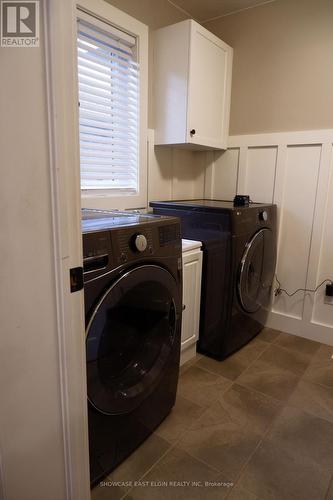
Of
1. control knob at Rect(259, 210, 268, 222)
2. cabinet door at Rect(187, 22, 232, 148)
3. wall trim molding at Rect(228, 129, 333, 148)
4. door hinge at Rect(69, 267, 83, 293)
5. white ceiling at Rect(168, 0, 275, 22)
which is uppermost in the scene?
white ceiling at Rect(168, 0, 275, 22)

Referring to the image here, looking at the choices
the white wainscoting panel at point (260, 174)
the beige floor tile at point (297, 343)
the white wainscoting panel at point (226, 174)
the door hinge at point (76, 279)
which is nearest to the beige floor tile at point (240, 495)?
the door hinge at point (76, 279)

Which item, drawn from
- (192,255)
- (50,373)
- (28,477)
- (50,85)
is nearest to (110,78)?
(192,255)

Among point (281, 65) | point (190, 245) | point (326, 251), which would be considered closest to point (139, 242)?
point (190, 245)

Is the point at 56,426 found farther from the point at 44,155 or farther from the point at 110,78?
the point at 110,78

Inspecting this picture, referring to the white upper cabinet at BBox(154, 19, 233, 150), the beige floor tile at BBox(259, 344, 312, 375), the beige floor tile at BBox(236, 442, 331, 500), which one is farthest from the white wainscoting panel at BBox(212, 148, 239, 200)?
the beige floor tile at BBox(236, 442, 331, 500)

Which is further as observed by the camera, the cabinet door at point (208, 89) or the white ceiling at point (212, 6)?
the white ceiling at point (212, 6)

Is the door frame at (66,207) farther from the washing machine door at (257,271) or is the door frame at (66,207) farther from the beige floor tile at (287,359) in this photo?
the beige floor tile at (287,359)

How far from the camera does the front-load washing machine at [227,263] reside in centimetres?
190

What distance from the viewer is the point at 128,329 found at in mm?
1206

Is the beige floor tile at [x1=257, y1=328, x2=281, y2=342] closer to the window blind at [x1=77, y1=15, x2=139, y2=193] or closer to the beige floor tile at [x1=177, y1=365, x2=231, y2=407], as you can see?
the beige floor tile at [x1=177, y1=365, x2=231, y2=407]

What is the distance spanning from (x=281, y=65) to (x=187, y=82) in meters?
0.75

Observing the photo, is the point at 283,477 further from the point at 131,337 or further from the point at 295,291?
the point at 295,291

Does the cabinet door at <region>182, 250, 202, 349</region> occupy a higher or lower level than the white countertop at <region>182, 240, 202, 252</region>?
lower

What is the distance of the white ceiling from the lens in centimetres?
223
